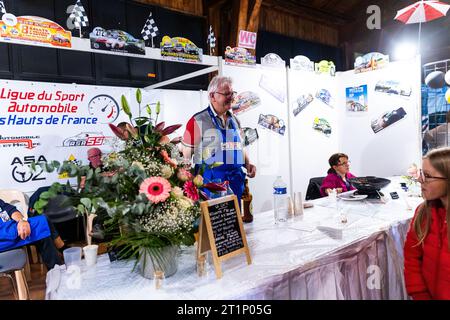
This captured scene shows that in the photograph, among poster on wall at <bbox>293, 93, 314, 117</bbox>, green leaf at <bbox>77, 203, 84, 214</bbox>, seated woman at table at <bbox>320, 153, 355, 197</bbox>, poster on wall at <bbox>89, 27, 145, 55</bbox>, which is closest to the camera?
green leaf at <bbox>77, 203, 84, 214</bbox>

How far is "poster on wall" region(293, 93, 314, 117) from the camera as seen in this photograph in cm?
403

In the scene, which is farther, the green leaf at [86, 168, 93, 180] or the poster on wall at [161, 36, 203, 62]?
the poster on wall at [161, 36, 203, 62]

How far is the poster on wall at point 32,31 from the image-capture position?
225cm

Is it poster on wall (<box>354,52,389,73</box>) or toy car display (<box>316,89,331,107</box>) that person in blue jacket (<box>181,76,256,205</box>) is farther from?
poster on wall (<box>354,52,389,73</box>)

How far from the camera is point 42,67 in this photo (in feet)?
13.3

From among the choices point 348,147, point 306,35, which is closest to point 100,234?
point 348,147

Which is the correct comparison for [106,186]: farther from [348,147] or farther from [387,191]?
[348,147]

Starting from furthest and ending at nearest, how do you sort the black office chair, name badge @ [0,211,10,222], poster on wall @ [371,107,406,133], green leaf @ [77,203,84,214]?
poster on wall @ [371,107,406,133], the black office chair, name badge @ [0,211,10,222], green leaf @ [77,203,84,214]

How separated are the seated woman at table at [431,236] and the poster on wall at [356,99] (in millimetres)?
3048

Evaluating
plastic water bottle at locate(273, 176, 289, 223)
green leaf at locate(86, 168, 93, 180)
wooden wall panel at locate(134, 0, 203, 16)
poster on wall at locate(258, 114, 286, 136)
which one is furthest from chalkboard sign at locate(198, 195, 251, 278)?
wooden wall panel at locate(134, 0, 203, 16)

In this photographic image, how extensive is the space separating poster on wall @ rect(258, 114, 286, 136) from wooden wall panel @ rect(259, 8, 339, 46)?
3170 millimetres

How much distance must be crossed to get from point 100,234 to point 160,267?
0.84 feet

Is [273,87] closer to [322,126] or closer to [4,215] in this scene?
[322,126]

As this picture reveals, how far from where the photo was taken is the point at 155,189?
3.51 ft
